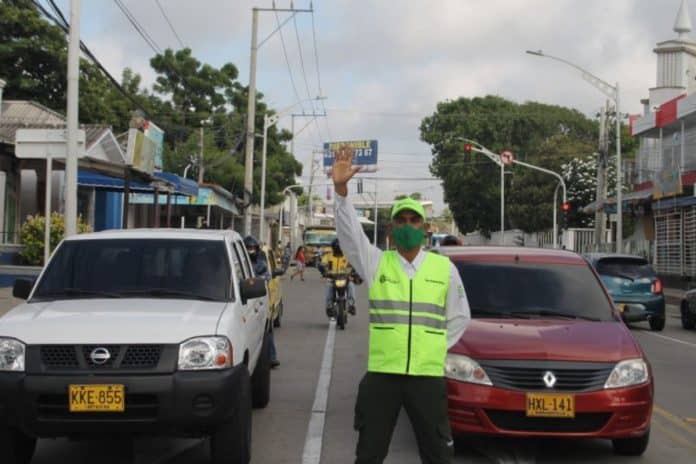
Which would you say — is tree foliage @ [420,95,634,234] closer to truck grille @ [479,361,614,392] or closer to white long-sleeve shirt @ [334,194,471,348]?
truck grille @ [479,361,614,392]

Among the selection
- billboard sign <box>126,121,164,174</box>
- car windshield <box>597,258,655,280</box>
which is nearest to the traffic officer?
car windshield <box>597,258,655,280</box>

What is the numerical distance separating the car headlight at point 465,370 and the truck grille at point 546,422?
24cm

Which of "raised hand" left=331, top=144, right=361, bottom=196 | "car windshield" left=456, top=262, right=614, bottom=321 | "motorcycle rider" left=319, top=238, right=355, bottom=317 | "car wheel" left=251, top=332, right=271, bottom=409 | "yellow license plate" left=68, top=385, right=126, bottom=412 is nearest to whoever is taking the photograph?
"raised hand" left=331, top=144, right=361, bottom=196

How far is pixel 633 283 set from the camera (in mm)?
19672

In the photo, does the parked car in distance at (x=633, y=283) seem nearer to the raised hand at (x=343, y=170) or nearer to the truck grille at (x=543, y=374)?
the truck grille at (x=543, y=374)

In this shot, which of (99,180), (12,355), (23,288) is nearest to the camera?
(12,355)

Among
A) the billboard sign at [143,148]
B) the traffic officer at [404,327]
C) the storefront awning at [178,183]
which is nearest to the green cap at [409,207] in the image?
the traffic officer at [404,327]

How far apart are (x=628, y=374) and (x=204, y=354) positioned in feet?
10.4

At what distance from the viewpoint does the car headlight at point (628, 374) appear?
7.27 m

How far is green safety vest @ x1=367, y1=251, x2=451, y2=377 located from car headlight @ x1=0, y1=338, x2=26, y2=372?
258cm

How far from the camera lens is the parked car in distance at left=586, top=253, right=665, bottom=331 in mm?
19564

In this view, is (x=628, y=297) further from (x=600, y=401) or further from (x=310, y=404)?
(x=600, y=401)

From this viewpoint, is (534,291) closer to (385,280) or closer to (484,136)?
(385,280)

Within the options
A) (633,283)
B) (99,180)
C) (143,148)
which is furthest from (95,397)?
(99,180)
